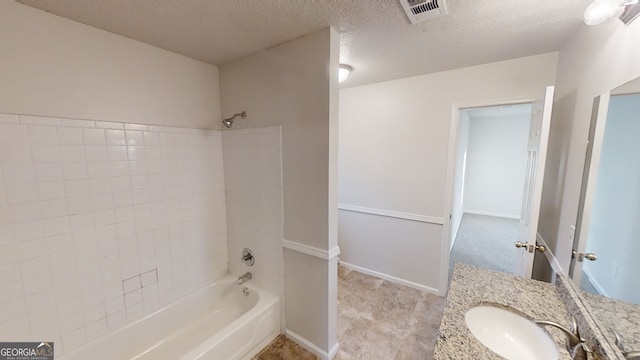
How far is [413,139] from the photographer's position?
98.2 inches

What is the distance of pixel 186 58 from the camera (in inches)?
76.6

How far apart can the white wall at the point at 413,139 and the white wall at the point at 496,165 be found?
432 cm

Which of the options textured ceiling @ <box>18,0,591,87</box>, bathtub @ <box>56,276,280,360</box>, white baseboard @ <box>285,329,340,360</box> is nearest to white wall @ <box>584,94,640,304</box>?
textured ceiling @ <box>18,0,591,87</box>

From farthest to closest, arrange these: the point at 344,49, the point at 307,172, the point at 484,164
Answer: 1. the point at 484,164
2. the point at 344,49
3. the point at 307,172

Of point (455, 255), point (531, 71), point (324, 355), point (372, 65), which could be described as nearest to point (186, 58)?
point (372, 65)

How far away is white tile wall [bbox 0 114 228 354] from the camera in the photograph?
1276 millimetres

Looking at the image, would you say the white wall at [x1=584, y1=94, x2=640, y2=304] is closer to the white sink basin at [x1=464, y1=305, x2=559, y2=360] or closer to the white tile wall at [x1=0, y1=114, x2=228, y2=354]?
the white sink basin at [x1=464, y1=305, x2=559, y2=360]

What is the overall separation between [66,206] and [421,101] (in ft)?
9.60

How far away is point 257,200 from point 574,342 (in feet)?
6.44

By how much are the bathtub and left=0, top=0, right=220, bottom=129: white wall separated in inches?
58.0

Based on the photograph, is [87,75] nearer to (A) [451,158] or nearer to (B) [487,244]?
(A) [451,158]

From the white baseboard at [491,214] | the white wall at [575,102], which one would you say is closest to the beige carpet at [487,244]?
the white baseboard at [491,214]

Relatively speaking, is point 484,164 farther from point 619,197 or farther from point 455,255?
point 619,197

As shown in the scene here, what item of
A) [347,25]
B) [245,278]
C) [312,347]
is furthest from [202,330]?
[347,25]
